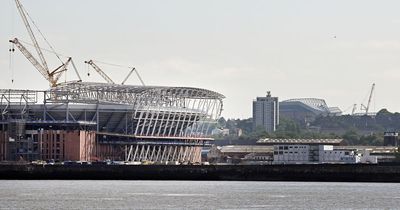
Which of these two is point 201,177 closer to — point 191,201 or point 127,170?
point 127,170

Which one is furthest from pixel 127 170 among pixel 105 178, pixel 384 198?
pixel 384 198

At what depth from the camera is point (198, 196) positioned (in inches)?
5630

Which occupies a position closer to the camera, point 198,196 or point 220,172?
point 198,196

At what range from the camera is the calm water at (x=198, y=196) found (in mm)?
124625

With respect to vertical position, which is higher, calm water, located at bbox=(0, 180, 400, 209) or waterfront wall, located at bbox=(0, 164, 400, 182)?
waterfront wall, located at bbox=(0, 164, 400, 182)

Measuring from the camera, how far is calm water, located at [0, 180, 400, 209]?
12462 centimetres

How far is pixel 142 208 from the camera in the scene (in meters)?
120

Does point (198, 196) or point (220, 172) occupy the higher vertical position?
point (220, 172)

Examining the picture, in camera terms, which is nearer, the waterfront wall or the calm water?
the calm water

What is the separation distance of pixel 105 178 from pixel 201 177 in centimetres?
1331

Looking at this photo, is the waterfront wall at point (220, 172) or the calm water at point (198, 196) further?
the waterfront wall at point (220, 172)

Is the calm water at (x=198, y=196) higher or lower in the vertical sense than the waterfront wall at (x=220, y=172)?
lower

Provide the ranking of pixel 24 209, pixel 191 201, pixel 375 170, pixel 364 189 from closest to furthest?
pixel 24 209 < pixel 191 201 < pixel 364 189 < pixel 375 170

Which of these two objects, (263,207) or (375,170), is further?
(375,170)
